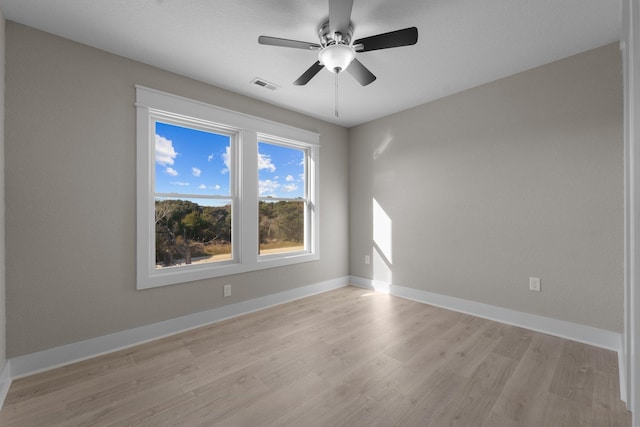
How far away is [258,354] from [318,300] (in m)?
1.45

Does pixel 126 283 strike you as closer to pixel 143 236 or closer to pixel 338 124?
pixel 143 236

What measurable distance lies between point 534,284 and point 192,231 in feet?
11.4

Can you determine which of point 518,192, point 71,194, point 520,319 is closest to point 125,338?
point 71,194

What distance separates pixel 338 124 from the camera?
170 inches

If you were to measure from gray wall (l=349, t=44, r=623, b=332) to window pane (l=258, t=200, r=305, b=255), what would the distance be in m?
1.23

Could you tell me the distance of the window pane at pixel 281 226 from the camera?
353 centimetres

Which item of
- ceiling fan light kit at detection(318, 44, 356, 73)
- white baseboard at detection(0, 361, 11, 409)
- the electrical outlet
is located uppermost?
ceiling fan light kit at detection(318, 44, 356, 73)

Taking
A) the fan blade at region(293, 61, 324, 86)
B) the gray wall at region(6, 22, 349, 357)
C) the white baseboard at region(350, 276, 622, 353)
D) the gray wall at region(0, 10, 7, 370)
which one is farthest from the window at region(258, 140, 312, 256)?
the gray wall at region(0, 10, 7, 370)

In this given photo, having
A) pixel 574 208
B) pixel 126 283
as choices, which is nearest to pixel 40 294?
pixel 126 283

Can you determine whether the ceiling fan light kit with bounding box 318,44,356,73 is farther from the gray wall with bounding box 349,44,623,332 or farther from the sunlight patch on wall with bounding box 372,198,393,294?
the sunlight patch on wall with bounding box 372,198,393,294

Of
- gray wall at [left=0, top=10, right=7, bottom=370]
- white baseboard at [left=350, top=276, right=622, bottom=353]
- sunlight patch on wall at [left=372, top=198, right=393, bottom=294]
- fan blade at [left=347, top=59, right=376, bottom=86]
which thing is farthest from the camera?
sunlight patch on wall at [left=372, top=198, right=393, bottom=294]

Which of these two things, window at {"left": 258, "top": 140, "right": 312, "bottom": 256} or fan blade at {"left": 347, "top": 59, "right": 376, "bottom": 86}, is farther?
window at {"left": 258, "top": 140, "right": 312, "bottom": 256}

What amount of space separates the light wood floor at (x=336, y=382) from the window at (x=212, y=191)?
2.55ft

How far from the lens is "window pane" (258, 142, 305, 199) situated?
3561mm
